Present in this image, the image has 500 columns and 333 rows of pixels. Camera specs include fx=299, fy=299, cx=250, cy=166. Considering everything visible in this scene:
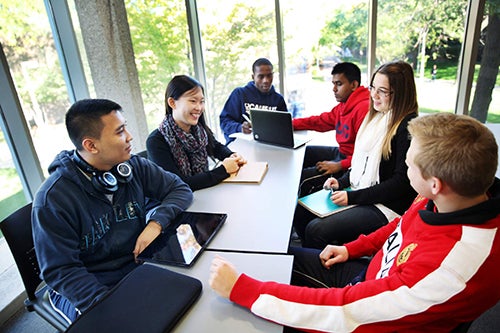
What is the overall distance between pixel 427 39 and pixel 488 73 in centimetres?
81

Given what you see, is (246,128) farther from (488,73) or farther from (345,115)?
(488,73)

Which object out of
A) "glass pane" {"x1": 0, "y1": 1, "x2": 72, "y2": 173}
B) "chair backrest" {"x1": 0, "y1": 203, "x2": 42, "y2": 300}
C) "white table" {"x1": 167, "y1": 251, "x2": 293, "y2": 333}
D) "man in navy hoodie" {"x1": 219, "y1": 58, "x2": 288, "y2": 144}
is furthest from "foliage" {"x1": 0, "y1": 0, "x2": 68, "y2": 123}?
"white table" {"x1": 167, "y1": 251, "x2": 293, "y2": 333}

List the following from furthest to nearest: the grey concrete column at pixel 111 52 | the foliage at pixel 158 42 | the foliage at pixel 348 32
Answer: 1. the foliage at pixel 348 32
2. the foliage at pixel 158 42
3. the grey concrete column at pixel 111 52

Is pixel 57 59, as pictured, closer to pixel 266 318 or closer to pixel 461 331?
pixel 266 318

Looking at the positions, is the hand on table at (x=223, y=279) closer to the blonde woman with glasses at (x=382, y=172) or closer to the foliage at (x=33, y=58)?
the blonde woman with glasses at (x=382, y=172)

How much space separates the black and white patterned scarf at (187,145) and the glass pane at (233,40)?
2204mm

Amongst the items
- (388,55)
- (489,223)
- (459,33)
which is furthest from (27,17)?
(459,33)

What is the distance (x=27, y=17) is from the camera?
2.05 meters

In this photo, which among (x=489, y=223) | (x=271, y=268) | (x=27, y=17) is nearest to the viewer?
(x=489, y=223)

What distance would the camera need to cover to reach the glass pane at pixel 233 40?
3.60m

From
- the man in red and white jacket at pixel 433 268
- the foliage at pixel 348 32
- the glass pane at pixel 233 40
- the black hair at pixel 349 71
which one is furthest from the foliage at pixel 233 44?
the man in red and white jacket at pixel 433 268

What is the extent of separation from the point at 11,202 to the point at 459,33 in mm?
4692

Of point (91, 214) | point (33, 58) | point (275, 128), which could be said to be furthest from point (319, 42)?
point (91, 214)

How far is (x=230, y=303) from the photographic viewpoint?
0.87m
